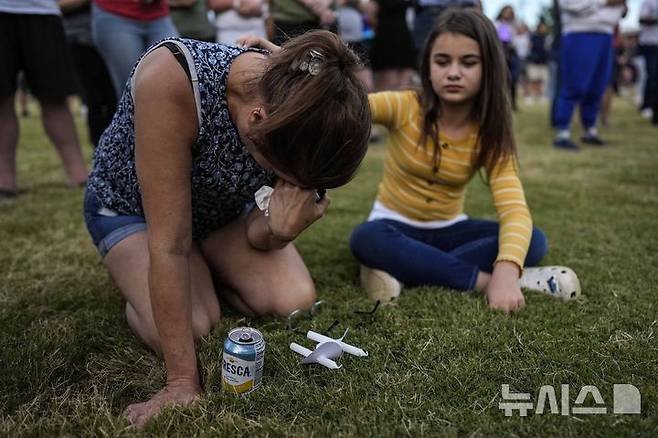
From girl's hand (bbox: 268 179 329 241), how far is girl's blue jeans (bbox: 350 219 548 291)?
52 cm

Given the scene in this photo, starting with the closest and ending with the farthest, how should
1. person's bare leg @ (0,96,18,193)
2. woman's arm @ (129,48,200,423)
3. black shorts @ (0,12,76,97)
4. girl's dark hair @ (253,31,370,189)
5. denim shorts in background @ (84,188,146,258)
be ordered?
1. girl's dark hair @ (253,31,370,189)
2. woman's arm @ (129,48,200,423)
3. denim shorts in background @ (84,188,146,258)
4. black shorts @ (0,12,76,97)
5. person's bare leg @ (0,96,18,193)

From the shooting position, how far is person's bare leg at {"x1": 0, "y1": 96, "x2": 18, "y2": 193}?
3.46 m

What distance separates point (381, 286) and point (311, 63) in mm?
988

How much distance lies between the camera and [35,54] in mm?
3422

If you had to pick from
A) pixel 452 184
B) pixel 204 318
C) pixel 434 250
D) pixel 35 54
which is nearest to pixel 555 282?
pixel 434 250

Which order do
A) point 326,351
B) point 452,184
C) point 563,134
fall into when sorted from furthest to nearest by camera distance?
point 563,134, point 452,184, point 326,351

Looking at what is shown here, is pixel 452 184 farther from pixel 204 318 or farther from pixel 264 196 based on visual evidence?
pixel 204 318

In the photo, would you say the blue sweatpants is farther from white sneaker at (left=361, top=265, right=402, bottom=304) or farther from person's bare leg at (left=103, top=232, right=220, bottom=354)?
person's bare leg at (left=103, top=232, right=220, bottom=354)

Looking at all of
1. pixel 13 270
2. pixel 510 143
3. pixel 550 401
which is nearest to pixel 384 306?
pixel 550 401

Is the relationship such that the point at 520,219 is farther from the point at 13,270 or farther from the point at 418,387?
the point at 13,270

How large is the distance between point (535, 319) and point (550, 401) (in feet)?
1.62

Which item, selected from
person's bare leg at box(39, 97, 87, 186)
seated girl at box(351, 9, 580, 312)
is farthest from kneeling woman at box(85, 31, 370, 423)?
person's bare leg at box(39, 97, 87, 186)

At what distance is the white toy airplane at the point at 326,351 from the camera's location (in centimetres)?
153

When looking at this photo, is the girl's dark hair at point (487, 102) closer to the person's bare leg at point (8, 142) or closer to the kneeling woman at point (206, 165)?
the kneeling woman at point (206, 165)
